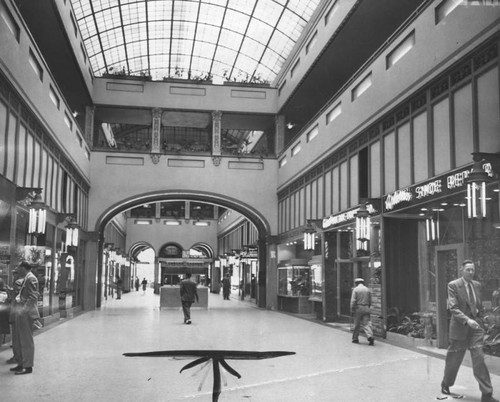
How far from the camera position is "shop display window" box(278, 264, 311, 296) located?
21.4 meters

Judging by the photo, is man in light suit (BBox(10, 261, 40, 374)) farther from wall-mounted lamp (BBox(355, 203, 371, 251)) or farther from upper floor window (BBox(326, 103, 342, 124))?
upper floor window (BBox(326, 103, 342, 124))

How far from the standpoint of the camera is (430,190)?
10.2m

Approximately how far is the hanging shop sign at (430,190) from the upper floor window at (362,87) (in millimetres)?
3408

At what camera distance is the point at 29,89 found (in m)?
13.1

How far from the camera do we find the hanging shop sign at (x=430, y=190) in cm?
913

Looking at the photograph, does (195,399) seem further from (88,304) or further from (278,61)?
(278,61)

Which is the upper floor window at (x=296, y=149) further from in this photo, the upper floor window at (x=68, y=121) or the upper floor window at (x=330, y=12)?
the upper floor window at (x=68, y=121)

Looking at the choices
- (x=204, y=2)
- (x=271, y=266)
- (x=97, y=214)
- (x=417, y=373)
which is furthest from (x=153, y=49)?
(x=417, y=373)

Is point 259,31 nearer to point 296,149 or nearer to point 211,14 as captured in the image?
point 211,14

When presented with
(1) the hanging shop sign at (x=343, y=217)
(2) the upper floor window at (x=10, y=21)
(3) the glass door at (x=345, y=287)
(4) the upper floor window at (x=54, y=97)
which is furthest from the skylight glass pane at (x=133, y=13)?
(3) the glass door at (x=345, y=287)

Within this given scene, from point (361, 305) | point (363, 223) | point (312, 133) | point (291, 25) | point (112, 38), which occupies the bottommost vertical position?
point (361, 305)

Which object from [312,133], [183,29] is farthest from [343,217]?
[183,29]

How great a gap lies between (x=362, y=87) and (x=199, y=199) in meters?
12.3

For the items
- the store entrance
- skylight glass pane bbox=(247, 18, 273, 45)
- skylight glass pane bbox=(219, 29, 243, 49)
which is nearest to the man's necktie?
the store entrance
